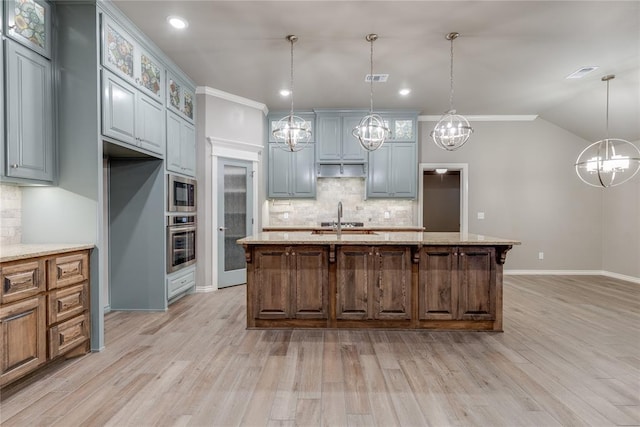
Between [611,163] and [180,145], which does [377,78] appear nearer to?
[180,145]

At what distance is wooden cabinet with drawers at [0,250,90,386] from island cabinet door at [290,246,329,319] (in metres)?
1.80

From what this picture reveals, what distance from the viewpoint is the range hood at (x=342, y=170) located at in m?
5.81

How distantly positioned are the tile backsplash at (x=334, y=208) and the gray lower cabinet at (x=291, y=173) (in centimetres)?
28

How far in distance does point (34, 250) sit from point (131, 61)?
2.04m

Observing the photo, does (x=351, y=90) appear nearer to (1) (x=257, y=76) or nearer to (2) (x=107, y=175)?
(1) (x=257, y=76)

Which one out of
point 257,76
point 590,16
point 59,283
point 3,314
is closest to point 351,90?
point 257,76

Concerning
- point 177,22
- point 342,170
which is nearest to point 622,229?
point 342,170

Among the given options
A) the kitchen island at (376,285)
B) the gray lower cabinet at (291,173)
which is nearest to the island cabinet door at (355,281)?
the kitchen island at (376,285)

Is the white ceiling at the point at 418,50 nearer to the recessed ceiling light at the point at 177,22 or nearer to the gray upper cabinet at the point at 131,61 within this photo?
the recessed ceiling light at the point at 177,22

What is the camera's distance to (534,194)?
238 inches

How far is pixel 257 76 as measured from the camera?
432 centimetres

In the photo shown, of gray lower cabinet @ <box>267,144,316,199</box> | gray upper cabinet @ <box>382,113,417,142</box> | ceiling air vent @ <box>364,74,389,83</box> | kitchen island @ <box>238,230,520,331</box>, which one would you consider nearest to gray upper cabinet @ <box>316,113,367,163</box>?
gray lower cabinet @ <box>267,144,316,199</box>

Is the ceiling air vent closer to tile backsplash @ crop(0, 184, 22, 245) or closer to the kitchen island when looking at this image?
the kitchen island

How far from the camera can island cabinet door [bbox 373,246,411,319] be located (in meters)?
3.20
